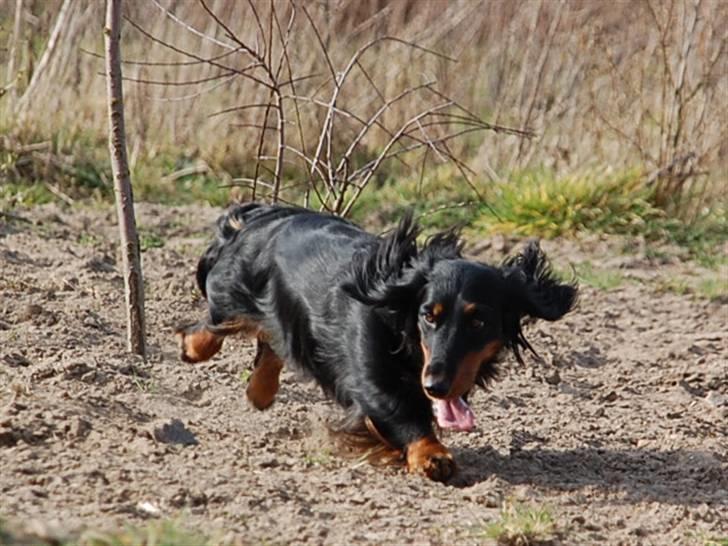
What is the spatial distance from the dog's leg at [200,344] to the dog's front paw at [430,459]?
129cm

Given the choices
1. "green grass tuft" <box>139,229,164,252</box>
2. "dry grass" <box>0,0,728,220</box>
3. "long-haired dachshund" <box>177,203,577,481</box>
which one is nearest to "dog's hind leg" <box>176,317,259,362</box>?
"long-haired dachshund" <box>177,203,577,481</box>

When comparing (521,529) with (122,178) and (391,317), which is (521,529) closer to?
(391,317)

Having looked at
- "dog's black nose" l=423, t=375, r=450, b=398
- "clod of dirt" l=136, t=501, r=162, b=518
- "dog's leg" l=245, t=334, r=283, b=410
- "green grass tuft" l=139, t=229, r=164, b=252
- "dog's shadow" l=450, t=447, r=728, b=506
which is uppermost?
"dog's black nose" l=423, t=375, r=450, b=398

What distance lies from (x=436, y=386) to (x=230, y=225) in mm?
1768

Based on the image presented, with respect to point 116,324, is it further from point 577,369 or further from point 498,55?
point 498,55

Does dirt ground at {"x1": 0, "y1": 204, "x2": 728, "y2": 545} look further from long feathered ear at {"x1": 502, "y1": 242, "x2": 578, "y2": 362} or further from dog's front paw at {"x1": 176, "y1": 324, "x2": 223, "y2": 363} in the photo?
long feathered ear at {"x1": 502, "y1": 242, "x2": 578, "y2": 362}

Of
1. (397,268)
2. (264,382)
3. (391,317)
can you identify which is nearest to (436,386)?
(391,317)

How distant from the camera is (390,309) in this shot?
4.66 meters

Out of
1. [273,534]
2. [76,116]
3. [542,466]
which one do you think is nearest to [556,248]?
[76,116]

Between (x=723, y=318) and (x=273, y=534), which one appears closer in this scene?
(x=273, y=534)

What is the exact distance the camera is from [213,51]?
10.6 metres

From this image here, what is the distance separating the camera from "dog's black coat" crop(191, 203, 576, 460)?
452cm

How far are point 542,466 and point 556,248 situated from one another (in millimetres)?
4282

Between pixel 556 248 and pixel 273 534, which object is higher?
pixel 273 534
